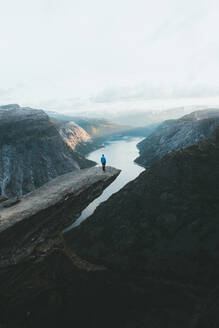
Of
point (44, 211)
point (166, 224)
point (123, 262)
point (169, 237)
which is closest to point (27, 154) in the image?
point (44, 211)

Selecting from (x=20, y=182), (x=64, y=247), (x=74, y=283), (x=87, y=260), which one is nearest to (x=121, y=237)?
(x=87, y=260)

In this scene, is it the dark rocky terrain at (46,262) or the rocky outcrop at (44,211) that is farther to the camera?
the rocky outcrop at (44,211)

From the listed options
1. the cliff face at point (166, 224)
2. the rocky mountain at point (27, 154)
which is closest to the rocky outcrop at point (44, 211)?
the cliff face at point (166, 224)

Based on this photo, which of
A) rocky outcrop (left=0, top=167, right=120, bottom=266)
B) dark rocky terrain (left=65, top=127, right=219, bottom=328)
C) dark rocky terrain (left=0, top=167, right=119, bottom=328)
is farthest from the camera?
rocky outcrop (left=0, top=167, right=120, bottom=266)

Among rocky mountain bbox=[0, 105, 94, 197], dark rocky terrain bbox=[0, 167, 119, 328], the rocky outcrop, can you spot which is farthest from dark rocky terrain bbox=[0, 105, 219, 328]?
rocky mountain bbox=[0, 105, 94, 197]

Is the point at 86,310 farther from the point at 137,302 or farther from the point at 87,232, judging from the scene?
the point at 87,232

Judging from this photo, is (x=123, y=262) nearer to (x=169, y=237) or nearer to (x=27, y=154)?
(x=169, y=237)

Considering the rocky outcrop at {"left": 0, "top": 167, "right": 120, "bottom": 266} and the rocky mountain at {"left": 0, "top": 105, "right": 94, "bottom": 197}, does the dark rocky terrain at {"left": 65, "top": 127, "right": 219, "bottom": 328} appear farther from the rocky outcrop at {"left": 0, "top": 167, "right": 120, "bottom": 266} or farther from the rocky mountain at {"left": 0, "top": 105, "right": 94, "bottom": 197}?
the rocky mountain at {"left": 0, "top": 105, "right": 94, "bottom": 197}

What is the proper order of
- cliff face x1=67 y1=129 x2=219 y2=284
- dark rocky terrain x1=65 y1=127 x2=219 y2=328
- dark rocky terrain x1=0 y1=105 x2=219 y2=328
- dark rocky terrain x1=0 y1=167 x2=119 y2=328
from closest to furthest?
dark rocky terrain x1=0 y1=105 x2=219 y2=328, dark rocky terrain x1=0 y1=167 x2=119 y2=328, dark rocky terrain x1=65 y1=127 x2=219 y2=328, cliff face x1=67 y1=129 x2=219 y2=284

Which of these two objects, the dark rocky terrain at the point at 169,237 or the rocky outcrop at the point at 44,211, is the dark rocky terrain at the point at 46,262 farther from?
the dark rocky terrain at the point at 169,237

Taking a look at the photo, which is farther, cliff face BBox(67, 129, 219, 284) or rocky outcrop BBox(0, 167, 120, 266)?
cliff face BBox(67, 129, 219, 284)
